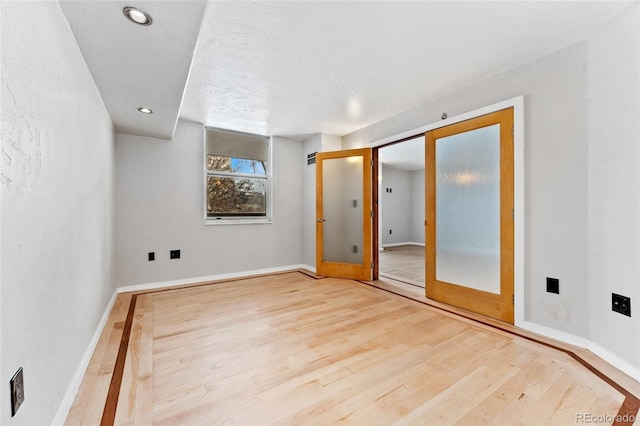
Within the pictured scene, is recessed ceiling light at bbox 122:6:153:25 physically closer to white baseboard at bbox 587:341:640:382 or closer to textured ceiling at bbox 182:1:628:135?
textured ceiling at bbox 182:1:628:135

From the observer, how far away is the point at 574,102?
211 cm

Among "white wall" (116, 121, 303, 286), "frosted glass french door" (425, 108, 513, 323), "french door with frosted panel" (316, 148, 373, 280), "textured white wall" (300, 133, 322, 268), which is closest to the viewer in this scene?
"frosted glass french door" (425, 108, 513, 323)

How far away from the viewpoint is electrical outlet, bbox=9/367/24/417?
2.99 ft

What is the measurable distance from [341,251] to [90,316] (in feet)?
10.3

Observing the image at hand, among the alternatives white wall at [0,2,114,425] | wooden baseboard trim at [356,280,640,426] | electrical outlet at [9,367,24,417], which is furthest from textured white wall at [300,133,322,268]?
electrical outlet at [9,367,24,417]

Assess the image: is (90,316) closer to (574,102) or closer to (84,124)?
(84,124)

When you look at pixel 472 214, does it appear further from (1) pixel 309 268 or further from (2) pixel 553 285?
(1) pixel 309 268

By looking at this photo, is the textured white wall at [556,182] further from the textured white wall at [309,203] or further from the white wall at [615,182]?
the textured white wall at [309,203]

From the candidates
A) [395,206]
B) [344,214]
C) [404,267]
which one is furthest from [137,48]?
[395,206]

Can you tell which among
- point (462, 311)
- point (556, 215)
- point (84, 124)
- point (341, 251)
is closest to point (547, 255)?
point (556, 215)

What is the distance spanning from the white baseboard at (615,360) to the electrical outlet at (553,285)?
1.32ft

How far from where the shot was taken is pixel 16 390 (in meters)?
0.93

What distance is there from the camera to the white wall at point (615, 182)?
1.76 metres

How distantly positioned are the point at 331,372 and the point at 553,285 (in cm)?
199
